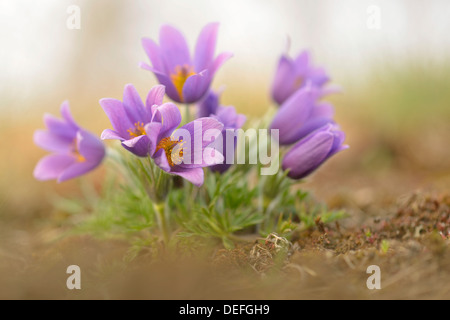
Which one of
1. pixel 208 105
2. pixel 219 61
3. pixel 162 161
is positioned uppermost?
pixel 219 61

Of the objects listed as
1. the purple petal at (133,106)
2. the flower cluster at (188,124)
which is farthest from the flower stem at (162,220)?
the purple petal at (133,106)

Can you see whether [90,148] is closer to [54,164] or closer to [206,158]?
[54,164]

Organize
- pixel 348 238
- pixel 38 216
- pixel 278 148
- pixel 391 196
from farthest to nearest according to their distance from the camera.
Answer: pixel 38 216 → pixel 391 196 → pixel 278 148 → pixel 348 238

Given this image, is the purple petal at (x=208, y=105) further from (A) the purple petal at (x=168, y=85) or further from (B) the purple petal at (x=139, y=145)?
(B) the purple petal at (x=139, y=145)

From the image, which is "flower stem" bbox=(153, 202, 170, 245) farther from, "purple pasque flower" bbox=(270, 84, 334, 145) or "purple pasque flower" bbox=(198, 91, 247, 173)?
"purple pasque flower" bbox=(270, 84, 334, 145)

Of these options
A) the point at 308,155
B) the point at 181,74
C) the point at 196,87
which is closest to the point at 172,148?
the point at 196,87

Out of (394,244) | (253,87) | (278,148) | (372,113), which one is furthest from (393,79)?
(394,244)

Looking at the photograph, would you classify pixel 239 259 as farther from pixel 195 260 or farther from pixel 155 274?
pixel 155 274
